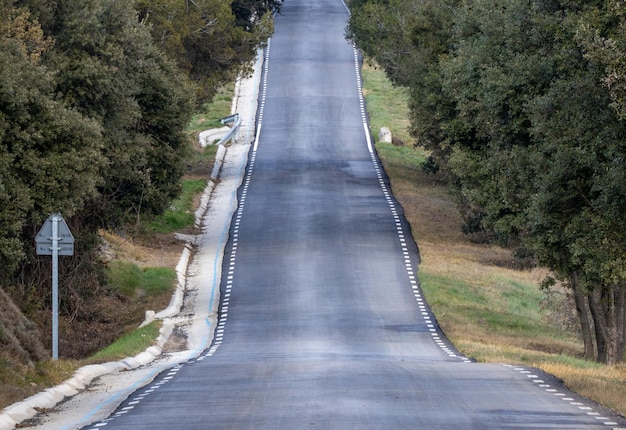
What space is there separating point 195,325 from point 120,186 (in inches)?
254

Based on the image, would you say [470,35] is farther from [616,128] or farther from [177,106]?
[616,128]

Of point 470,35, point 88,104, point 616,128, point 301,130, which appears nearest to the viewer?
point 616,128

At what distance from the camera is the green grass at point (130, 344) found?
923 inches

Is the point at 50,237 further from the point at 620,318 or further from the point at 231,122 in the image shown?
the point at 231,122

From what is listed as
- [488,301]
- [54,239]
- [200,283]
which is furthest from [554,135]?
[200,283]

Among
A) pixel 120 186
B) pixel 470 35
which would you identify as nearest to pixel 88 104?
pixel 120 186

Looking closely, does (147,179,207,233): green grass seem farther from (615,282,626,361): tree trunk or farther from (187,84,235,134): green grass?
(615,282,626,361): tree trunk

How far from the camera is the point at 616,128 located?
62.4 ft

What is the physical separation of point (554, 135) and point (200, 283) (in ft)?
51.1

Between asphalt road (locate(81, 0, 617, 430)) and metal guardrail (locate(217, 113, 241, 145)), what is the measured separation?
160 cm

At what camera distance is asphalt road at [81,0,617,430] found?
14484 millimetres

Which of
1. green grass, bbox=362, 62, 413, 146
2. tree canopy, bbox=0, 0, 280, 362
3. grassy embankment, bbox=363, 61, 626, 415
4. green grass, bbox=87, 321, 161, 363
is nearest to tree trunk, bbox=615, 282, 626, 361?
grassy embankment, bbox=363, 61, 626, 415

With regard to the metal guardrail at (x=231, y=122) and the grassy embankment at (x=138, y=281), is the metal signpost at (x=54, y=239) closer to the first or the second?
the grassy embankment at (x=138, y=281)

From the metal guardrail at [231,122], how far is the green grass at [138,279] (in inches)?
932
